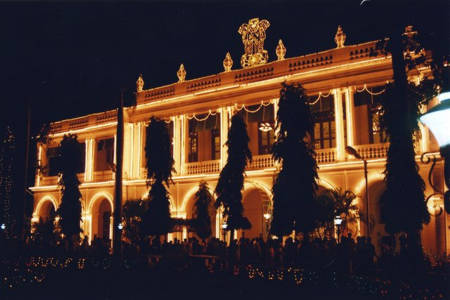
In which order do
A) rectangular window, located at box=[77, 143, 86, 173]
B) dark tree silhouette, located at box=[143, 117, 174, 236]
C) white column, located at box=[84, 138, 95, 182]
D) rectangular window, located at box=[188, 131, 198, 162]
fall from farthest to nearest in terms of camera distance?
rectangular window, located at box=[77, 143, 86, 173]
white column, located at box=[84, 138, 95, 182]
rectangular window, located at box=[188, 131, 198, 162]
dark tree silhouette, located at box=[143, 117, 174, 236]

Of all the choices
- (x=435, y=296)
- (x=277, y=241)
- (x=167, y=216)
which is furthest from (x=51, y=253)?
(x=435, y=296)

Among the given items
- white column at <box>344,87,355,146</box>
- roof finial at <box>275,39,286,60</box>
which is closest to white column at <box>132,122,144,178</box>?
roof finial at <box>275,39,286,60</box>

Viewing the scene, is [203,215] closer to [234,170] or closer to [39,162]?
[234,170]

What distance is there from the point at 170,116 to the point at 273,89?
6.10 metres

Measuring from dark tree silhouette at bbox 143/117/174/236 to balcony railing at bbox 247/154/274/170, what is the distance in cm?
480

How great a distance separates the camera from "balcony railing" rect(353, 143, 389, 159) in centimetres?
1851

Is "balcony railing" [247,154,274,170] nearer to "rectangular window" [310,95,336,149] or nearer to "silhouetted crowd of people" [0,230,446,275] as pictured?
"rectangular window" [310,95,336,149]

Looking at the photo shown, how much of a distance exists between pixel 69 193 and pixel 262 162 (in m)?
8.59

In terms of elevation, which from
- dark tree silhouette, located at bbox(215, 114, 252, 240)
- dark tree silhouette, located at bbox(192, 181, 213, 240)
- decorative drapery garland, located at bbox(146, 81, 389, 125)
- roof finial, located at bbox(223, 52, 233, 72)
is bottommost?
dark tree silhouette, located at bbox(192, 181, 213, 240)

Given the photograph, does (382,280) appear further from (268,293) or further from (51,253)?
(51,253)

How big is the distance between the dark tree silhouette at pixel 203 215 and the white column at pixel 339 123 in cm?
580

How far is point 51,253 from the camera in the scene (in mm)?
16047

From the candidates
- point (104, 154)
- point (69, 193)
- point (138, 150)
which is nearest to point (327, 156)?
point (138, 150)

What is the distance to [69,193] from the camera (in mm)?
20547
